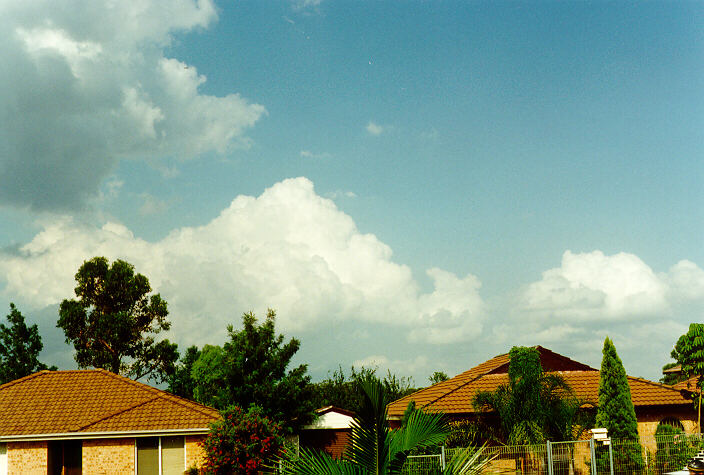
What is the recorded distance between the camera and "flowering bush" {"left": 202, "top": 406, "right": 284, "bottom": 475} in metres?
22.7

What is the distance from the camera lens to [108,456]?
82.3 ft

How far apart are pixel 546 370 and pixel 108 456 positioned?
1765 cm

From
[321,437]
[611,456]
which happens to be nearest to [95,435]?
[321,437]

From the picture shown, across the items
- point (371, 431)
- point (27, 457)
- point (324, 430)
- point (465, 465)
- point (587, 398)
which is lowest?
point (324, 430)

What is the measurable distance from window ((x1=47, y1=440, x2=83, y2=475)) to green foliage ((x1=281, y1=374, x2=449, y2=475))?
2060cm

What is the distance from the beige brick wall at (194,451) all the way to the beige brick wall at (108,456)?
1.98 m

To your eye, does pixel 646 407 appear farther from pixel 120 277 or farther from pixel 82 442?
pixel 120 277

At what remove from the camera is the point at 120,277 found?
5019 cm

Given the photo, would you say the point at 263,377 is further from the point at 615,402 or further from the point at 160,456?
the point at 615,402

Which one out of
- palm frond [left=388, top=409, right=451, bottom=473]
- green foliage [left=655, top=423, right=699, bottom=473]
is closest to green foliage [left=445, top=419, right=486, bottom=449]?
green foliage [left=655, top=423, right=699, bottom=473]

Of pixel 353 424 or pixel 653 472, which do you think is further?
pixel 653 472

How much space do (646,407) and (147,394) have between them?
20.6 meters

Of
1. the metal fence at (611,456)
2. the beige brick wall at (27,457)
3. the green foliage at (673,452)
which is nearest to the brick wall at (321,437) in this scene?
the beige brick wall at (27,457)

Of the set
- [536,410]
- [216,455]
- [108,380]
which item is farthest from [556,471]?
[108,380]
